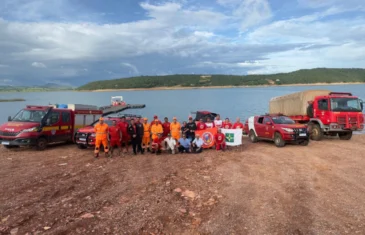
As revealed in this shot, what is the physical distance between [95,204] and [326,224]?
200 inches

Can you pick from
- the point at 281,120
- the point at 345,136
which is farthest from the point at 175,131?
the point at 345,136

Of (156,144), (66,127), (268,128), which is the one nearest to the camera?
(156,144)

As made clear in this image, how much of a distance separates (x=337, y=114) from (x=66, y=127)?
49.0 feet

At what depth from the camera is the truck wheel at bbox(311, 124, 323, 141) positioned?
62.5 feet

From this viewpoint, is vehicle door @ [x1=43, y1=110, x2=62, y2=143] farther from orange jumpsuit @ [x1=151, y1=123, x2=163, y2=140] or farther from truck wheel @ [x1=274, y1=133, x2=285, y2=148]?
truck wheel @ [x1=274, y1=133, x2=285, y2=148]

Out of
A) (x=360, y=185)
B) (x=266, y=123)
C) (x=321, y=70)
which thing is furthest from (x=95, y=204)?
(x=321, y=70)

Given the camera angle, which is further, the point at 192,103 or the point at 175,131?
the point at 192,103

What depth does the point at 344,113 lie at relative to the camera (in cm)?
1806

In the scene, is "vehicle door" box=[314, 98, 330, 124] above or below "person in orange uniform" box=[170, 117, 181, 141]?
above

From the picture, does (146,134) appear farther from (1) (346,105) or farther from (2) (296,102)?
(2) (296,102)

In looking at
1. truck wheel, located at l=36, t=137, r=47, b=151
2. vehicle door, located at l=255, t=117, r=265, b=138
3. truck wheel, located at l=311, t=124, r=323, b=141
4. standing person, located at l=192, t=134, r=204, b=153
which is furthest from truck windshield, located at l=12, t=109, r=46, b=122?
truck wheel, located at l=311, t=124, r=323, b=141

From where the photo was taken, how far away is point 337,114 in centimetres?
1805

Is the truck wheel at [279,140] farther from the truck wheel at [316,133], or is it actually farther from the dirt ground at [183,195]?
the truck wheel at [316,133]

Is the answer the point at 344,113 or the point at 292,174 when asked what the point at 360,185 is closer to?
the point at 292,174
